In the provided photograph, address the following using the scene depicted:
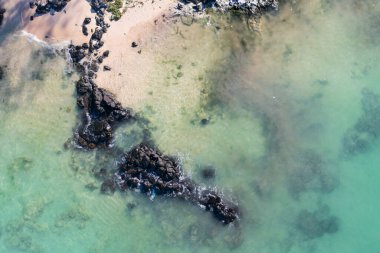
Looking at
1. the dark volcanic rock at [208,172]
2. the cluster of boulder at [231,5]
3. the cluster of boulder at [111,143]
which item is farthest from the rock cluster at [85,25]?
the dark volcanic rock at [208,172]

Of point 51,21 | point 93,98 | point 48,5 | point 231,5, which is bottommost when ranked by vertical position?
point 93,98

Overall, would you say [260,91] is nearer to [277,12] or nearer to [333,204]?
[277,12]

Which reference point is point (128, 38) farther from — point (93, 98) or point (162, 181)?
point (162, 181)

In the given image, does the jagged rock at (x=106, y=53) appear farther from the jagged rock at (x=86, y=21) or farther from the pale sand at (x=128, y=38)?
the jagged rock at (x=86, y=21)

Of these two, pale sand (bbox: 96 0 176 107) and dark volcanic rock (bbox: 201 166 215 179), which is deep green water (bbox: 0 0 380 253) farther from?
pale sand (bbox: 96 0 176 107)

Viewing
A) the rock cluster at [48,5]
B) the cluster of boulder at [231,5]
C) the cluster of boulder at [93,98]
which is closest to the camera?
the cluster of boulder at [93,98]

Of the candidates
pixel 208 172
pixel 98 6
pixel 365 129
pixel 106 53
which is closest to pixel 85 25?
pixel 98 6
